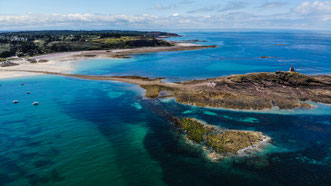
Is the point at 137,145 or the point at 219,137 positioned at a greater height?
the point at 219,137

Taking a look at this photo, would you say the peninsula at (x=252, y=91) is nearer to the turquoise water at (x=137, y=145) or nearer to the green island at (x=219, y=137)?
the turquoise water at (x=137, y=145)

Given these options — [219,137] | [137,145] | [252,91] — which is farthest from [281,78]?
[137,145]

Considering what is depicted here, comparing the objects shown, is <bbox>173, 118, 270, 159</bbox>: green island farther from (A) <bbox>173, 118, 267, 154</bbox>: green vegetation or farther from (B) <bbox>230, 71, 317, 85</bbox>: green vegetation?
(B) <bbox>230, 71, 317, 85</bbox>: green vegetation

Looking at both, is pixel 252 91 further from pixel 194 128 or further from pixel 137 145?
pixel 137 145

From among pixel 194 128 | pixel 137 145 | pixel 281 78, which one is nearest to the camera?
pixel 137 145

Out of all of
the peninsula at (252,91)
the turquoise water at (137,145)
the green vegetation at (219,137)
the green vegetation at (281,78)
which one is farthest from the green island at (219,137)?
the green vegetation at (281,78)

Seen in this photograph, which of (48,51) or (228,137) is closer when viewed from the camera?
(228,137)

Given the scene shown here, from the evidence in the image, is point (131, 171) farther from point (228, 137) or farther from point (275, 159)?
point (275, 159)

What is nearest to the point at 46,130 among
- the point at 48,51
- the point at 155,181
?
the point at 155,181
